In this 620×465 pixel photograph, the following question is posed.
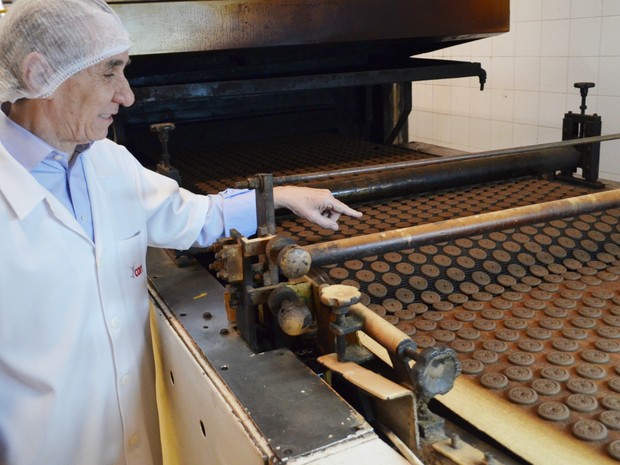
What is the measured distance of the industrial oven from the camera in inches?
46.3

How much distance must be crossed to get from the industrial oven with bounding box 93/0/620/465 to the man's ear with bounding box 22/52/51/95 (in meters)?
0.53

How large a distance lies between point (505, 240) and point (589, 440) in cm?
104

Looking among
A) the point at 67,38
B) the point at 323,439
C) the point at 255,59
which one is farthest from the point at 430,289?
the point at 255,59

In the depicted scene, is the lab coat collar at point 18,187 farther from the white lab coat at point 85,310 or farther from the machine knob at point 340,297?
the machine knob at point 340,297

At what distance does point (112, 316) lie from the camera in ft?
5.32

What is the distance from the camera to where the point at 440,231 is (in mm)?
1729

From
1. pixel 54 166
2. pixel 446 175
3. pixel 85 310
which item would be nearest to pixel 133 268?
pixel 85 310

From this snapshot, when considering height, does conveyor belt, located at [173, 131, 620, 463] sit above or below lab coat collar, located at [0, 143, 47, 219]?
below

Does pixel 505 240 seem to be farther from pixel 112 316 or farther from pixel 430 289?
pixel 112 316

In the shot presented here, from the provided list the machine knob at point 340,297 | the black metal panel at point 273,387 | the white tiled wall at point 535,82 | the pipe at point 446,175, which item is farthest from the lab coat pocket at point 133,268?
the white tiled wall at point 535,82

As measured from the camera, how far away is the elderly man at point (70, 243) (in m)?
1.41

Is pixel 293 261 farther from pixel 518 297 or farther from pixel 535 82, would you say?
pixel 535 82

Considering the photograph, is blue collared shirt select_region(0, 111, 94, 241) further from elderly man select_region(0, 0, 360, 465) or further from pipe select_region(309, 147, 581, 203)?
pipe select_region(309, 147, 581, 203)

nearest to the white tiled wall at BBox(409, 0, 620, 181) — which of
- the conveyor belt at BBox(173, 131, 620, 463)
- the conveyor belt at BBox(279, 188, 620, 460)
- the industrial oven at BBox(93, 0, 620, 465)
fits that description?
the industrial oven at BBox(93, 0, 620, 465)
